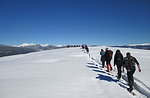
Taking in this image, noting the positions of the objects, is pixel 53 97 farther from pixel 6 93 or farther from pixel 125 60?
pixel 125 60

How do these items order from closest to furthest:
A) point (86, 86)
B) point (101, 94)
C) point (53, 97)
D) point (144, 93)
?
1. point (53, 97)
2. point (101, 94)
3. point (144, 93)
4. point (86, 86)

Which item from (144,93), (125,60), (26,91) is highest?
(125,60)

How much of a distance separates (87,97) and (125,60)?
9.83 ft

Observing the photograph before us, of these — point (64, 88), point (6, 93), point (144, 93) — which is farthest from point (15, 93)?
point (144, 93)

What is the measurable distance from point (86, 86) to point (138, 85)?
3.00 meters

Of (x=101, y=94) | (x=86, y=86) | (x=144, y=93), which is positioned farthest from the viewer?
(x=86, y=86)

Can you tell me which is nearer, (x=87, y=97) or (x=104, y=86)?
(x=87, y=97)

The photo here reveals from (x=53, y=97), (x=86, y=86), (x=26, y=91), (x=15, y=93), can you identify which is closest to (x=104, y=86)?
(x=86, y=86)

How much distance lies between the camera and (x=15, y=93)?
5.32 meters

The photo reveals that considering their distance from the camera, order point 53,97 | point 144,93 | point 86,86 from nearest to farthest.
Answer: point 53,97 < point 144,93 < point 86,86

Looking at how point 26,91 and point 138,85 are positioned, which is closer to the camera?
point 26,91

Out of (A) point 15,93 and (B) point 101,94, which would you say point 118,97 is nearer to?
(B) point 101,94

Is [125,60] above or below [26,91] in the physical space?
above

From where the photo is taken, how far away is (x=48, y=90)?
18.9 ft
